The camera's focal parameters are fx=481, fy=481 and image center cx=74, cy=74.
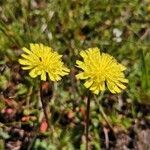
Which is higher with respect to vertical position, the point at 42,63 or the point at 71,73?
the point at 71,73

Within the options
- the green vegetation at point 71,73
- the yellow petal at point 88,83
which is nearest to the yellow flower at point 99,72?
the yellow petal at point 88,83

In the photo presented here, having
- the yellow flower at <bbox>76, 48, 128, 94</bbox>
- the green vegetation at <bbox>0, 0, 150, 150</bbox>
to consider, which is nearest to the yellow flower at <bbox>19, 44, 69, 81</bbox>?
the yellow flower at <bbox>76, 48, 128, 94</bbox>

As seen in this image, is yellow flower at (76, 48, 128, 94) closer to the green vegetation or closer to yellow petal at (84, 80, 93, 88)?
yellow petal at (84, 80, 93, 88)

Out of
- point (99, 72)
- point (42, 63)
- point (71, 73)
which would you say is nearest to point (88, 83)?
point (99, 72)

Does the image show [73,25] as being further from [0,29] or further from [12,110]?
[12,110]

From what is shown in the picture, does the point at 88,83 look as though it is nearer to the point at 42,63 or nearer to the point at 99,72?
the point at 99,72
